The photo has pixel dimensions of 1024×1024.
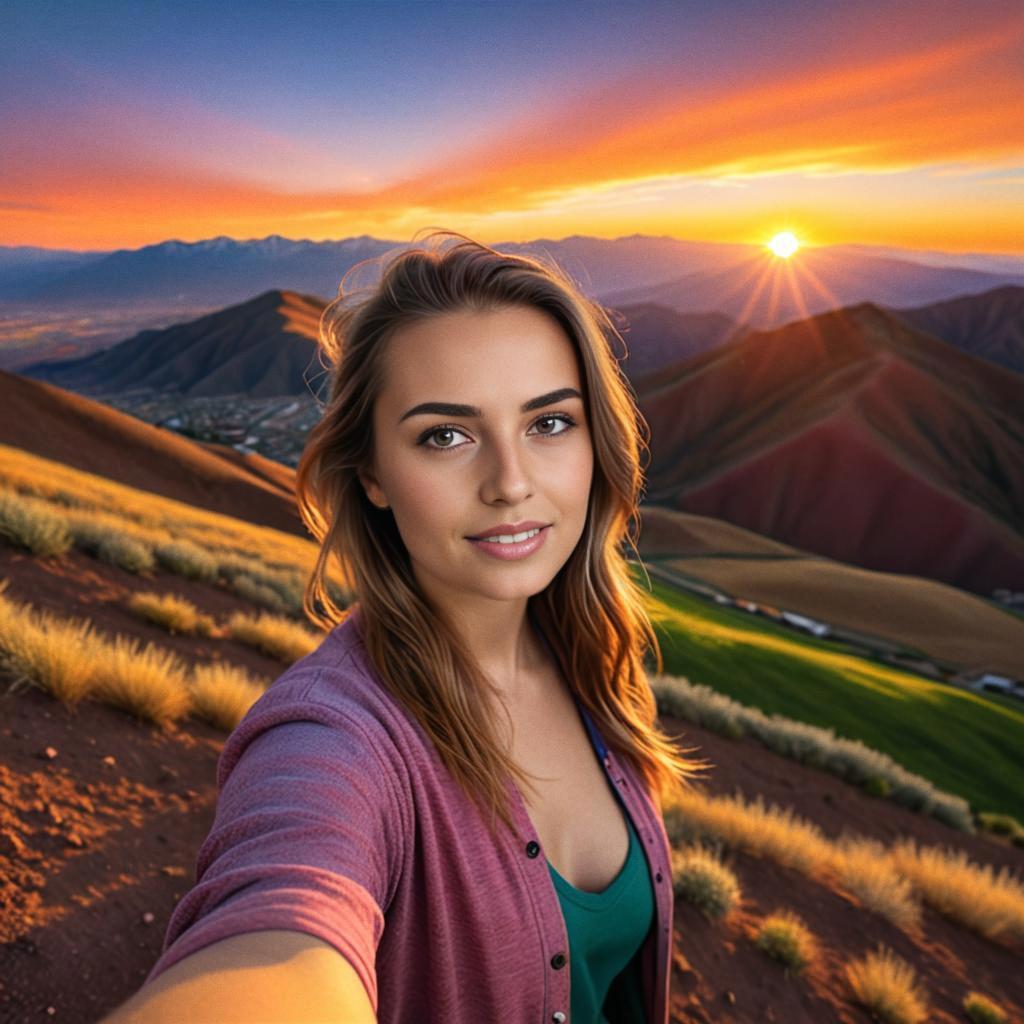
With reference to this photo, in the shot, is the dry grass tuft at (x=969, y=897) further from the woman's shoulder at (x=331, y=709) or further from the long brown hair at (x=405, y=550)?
the woman's shoulder at (x=331, y=709)

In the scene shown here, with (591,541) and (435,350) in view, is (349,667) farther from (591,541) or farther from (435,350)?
(591,541)

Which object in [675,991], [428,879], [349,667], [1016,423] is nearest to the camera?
[428,879]

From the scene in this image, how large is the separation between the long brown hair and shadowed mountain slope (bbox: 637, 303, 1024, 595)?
330 ft

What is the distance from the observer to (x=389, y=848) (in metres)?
1.63

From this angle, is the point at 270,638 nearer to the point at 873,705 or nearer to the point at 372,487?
the point at 372,487

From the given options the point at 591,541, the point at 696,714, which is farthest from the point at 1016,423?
the point at 591,541

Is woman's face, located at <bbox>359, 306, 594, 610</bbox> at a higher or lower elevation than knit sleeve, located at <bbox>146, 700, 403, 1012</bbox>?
higher

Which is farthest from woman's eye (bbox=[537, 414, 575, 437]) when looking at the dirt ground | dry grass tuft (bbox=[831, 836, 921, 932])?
dry grass tuft (bbox=[831, 836, 921, 932])

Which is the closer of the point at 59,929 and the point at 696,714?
the point at 59,929

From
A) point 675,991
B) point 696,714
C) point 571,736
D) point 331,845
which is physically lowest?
point 696,714

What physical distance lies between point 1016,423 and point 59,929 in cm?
16278

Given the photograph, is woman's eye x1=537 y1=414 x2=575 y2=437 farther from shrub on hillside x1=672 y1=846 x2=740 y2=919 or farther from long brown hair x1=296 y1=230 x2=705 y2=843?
shrub on hillside x1=672 y1=846 x2=740 y2=919

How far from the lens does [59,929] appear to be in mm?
2936

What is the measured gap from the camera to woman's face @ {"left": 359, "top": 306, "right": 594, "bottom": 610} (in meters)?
1.96
